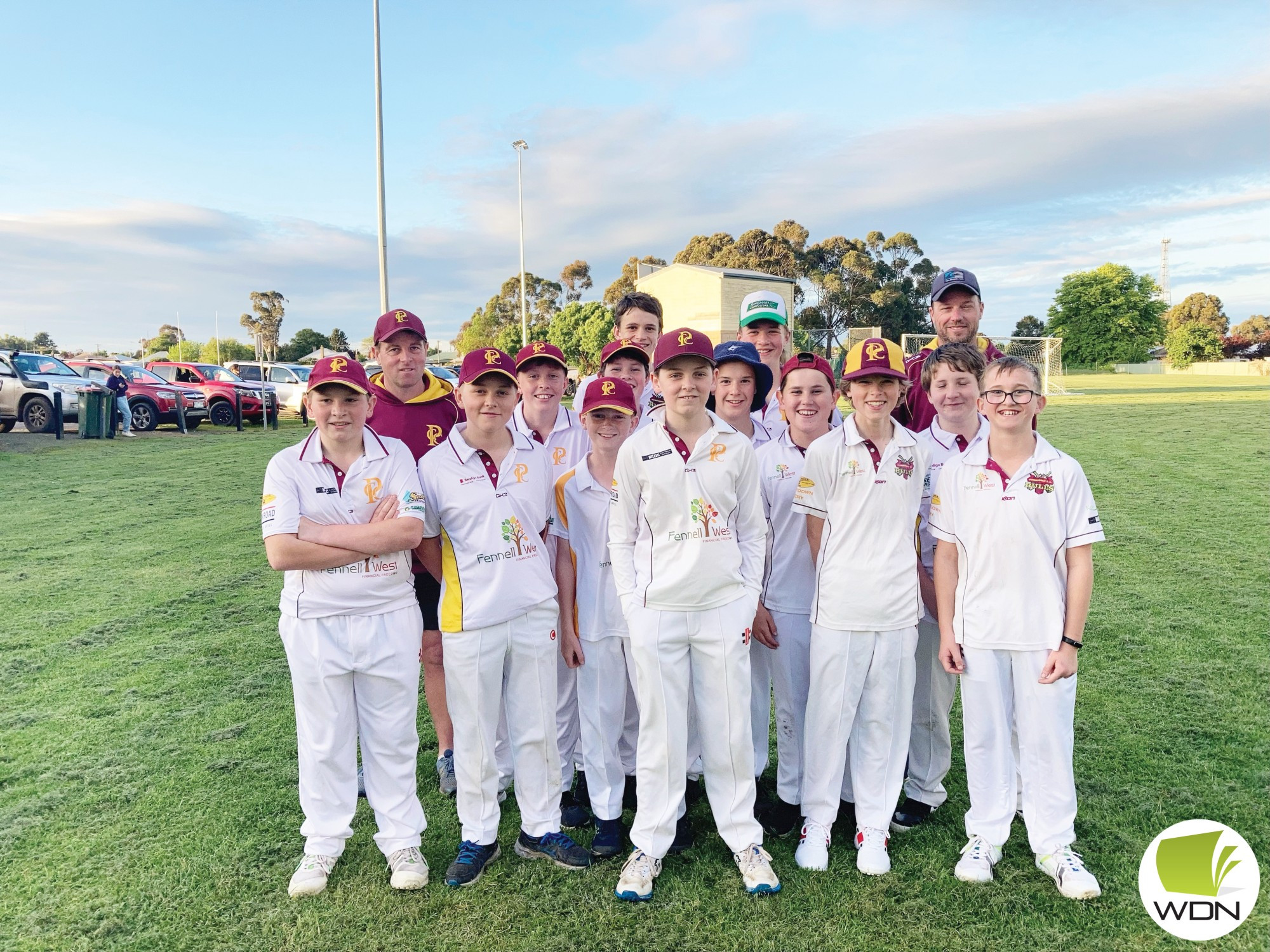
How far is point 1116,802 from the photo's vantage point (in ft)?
11.6

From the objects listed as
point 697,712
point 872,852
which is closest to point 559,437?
point 697,712

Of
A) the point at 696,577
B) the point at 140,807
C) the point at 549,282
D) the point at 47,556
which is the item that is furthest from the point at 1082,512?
the point at 549,282

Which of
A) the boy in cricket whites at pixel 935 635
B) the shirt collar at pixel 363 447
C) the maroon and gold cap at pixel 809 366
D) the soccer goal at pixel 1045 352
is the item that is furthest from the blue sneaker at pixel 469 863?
the soccer goal at pixel 1045 352

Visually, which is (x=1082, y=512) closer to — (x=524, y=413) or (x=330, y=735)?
(x=524, y=413)

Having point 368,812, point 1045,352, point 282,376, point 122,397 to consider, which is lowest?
point 368,812

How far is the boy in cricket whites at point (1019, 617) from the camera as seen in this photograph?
295 cm

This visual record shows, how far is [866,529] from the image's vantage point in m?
3.09

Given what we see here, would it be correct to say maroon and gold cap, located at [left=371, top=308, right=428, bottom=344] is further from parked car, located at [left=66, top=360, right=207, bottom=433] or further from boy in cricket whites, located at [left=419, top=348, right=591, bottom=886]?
parked car, located at [left=66, top=360, right=207, bottom=433]

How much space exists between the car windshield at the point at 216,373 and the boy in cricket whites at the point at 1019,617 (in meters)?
23.5

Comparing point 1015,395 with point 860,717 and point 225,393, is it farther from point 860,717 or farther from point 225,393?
point 225,393

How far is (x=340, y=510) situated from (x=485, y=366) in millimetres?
791

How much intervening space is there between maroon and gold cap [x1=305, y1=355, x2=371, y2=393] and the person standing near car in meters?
18.4

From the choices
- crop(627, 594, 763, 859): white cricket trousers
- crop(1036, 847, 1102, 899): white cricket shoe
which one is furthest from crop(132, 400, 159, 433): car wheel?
crop(1036, 847, 1102, 899): white cricket shoe

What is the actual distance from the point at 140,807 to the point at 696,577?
2.79 meters
